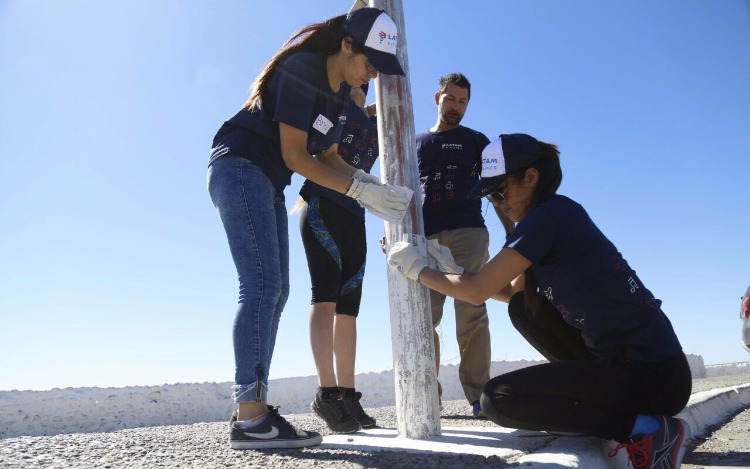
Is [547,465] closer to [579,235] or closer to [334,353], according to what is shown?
[579,235]

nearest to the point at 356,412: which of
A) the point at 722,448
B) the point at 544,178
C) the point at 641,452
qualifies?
the point at 641,452

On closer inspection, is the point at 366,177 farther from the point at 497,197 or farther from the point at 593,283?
the point at 593,283

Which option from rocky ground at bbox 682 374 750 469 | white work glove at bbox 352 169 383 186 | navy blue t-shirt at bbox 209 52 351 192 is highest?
navy blue t-shirt at bbox 209 52 351 192

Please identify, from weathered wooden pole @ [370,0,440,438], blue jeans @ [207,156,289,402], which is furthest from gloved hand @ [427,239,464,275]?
blue jeans @ [207,156,289,402]

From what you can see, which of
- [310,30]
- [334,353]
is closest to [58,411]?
[334,353]

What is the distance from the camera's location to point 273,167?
2.42 m

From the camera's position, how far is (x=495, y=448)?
2.09 metres

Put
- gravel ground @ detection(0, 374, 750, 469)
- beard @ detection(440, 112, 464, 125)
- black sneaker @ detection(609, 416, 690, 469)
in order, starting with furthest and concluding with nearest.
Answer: beard @ detection(440, 112, 464, 125) → black sneaker @ detection(609, 416, 690, 469) → gravel ground @ detection(0, 374, 750, 469)

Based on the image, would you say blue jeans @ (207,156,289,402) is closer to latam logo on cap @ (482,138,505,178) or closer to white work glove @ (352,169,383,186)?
white work glove @ (352,169,383,186)

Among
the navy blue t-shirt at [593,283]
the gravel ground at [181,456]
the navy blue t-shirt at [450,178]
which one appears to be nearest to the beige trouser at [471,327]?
the navy blue t-shirt at [450,178]

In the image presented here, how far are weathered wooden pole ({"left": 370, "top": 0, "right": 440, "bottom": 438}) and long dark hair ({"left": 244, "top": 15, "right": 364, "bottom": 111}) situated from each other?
0.25m

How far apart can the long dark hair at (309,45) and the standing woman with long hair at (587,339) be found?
80 cm

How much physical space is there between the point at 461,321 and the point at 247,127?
1878 mm

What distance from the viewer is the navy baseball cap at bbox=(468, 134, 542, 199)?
90.3 inches
